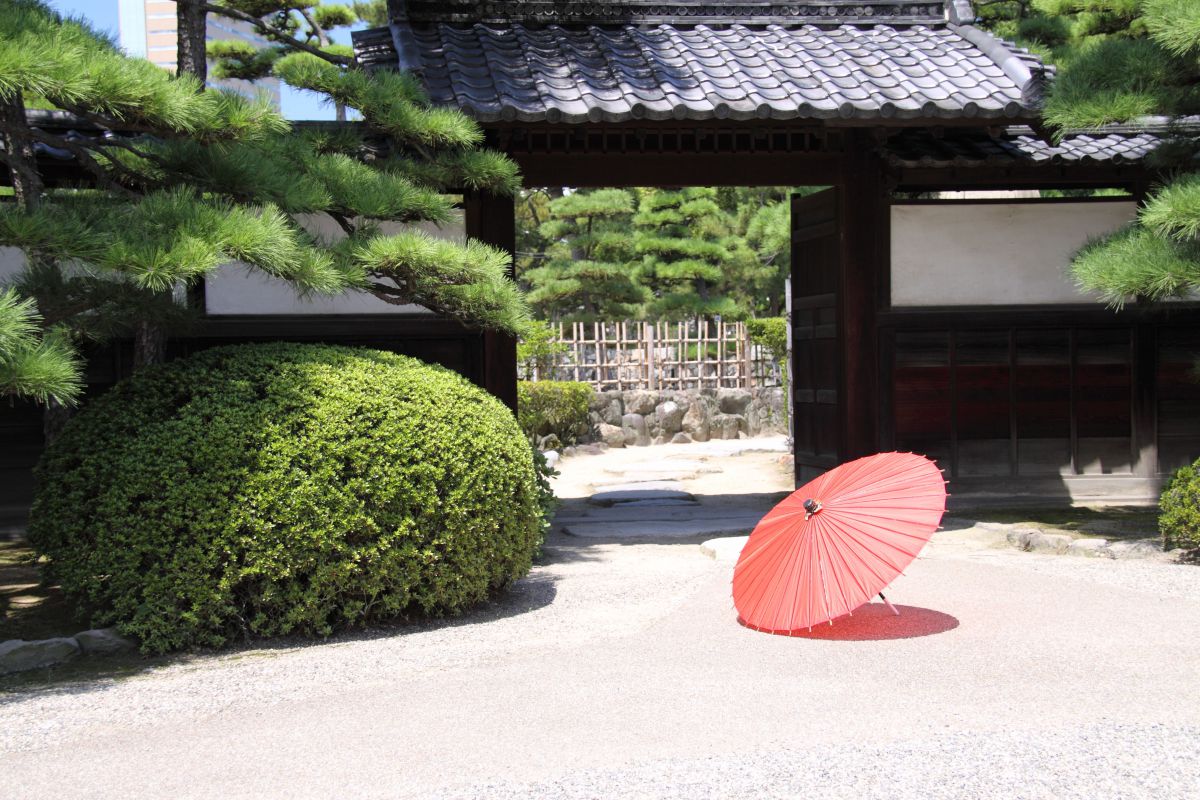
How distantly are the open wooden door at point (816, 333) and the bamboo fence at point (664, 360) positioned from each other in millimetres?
9020

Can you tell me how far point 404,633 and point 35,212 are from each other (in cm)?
246

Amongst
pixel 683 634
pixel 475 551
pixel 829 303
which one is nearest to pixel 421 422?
pixel 475 551

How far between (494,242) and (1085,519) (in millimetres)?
4922

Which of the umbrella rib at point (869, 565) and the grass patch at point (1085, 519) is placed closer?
the umbrella rib at point (869, 565)

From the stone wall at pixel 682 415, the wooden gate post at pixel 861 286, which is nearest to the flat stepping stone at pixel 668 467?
the stone wall at pixel 682 415

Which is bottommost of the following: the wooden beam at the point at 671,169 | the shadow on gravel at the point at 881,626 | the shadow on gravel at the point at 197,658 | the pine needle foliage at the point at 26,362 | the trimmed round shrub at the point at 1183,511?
the shadow on gravel at the point at 197,658

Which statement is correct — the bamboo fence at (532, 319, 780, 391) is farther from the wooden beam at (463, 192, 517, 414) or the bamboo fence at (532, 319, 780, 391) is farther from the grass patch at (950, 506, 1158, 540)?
the grass patch at (950, 506, 1158, 540)

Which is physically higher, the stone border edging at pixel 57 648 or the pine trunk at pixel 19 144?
the pine trunk at pixel 19 144

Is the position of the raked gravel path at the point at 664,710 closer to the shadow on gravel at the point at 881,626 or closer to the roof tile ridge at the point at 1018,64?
the shadow on gravel at the point at 881,626

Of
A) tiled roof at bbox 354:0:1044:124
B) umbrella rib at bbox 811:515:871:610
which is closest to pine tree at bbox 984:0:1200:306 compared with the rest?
tiled roof at bbox 354:0:1044:124

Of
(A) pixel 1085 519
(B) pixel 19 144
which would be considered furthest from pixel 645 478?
(B) pixel 19 144

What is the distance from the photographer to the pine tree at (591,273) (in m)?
21.5

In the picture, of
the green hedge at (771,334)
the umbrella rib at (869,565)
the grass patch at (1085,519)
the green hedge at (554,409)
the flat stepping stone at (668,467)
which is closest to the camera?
the umbrella rib at (869,565)

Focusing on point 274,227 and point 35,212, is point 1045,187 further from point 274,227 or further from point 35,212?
point 35,212
